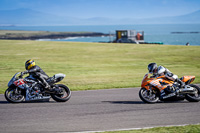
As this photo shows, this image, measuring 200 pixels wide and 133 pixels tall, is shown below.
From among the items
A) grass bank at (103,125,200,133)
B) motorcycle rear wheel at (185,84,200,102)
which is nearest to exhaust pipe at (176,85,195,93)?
motorcycle rear wheel at (185,84,200,102)

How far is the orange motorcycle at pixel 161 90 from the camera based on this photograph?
1091 cm

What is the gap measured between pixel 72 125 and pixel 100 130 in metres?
0.90

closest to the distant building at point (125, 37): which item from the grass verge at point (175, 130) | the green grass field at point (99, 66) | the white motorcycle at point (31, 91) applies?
the green grass field at point (99, 66)

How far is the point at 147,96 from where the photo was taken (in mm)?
10984

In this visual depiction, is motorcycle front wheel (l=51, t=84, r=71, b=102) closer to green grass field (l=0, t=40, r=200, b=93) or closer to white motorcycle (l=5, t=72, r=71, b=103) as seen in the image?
white motorcycle (l=5, t=72, r=71, b=103)

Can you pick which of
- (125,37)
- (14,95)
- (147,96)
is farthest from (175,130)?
(125,37)

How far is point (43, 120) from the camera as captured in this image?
868 cm

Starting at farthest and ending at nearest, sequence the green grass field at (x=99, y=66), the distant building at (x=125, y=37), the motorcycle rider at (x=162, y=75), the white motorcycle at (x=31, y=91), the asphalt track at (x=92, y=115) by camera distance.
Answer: the distant building at (x=125, y=37) → the green grass field at (x=99, y=66) → the white motorcycle at (x=31, y=91) → the motorcycle rider at (x=162, y=75) → the asphalt track at (x=92, y=115)

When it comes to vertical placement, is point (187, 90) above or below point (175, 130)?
above

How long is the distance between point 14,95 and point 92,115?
3.66 meters

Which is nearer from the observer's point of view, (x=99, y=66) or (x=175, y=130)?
(x=175, y=130)

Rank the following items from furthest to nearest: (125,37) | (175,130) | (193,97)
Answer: (125,37) → (193,97) → (175,130)

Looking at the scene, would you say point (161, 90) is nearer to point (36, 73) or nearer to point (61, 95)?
point (61, 95)

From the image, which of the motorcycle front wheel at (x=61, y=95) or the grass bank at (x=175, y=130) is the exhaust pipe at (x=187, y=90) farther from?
the motorcycle front wheel at (x=61, y=95)
